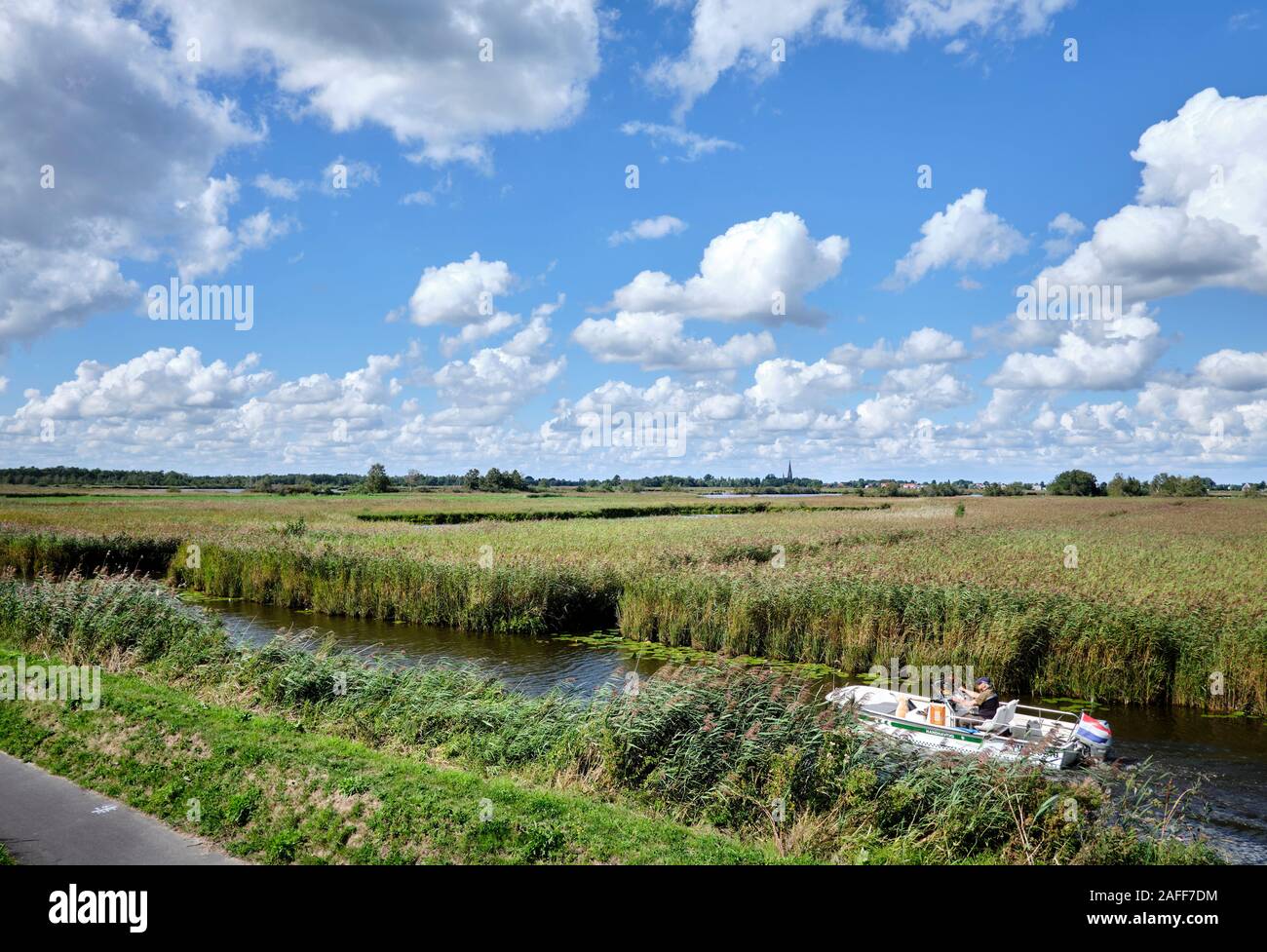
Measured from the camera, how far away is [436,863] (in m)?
7.15

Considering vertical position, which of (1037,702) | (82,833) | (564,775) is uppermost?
(82,833)

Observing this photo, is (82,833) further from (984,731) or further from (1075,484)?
(1075,484)

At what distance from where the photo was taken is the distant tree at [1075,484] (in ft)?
514

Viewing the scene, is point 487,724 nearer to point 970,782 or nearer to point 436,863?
point 436,863

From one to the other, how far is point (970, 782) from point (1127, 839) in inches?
67.5

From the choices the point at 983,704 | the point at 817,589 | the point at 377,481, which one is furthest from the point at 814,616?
the point at 377,481

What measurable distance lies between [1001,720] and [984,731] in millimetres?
695

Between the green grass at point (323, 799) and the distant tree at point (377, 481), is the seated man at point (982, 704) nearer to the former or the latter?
the green grass at point (323, 799)

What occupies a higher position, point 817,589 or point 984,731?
point 817,589

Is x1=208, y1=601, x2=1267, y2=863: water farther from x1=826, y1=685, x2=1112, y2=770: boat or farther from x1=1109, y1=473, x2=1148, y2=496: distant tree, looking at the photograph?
x1=1109, y1=473, x2=1148, y2=496: distant tree

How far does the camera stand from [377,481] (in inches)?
5723

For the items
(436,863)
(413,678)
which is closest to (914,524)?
(413,678)

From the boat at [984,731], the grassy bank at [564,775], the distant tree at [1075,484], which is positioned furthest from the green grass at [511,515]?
the distant tree at [1075,484]
